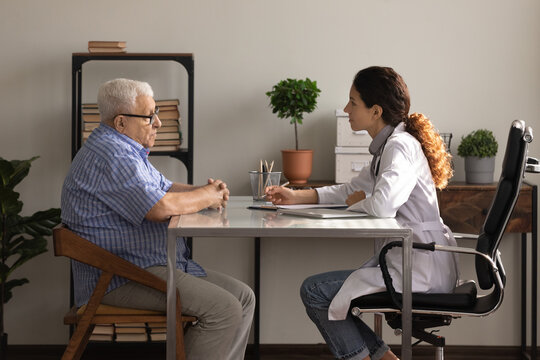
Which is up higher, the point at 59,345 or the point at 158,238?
the point at 158,238

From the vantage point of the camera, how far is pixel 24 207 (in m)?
3.91

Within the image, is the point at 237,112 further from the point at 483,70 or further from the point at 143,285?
the point at 143,285

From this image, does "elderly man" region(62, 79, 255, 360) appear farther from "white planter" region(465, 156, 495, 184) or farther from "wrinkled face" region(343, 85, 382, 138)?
"white planter" region(465, 156, 495, 184)

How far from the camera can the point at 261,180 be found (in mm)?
2984

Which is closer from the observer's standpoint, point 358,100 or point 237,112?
point 358,100

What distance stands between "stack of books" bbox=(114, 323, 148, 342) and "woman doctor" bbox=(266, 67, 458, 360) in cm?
58

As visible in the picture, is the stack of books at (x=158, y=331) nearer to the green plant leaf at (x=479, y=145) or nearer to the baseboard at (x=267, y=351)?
the baseboard at (x=267, y=351)

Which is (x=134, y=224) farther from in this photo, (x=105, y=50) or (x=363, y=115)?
(x=105, y=50)

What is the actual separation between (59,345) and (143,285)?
5.44 ft

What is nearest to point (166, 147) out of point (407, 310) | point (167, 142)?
point (167, 142)

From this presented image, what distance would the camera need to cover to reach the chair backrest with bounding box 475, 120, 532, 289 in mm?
2381

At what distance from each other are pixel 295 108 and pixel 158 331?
144 cm

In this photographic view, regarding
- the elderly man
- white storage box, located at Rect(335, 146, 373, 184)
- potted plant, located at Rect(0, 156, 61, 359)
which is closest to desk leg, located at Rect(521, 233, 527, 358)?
white storage box, located at Rect(335, 146, 373, 184)

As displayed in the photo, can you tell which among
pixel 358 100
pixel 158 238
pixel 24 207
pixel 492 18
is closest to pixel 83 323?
pixel 158 238
